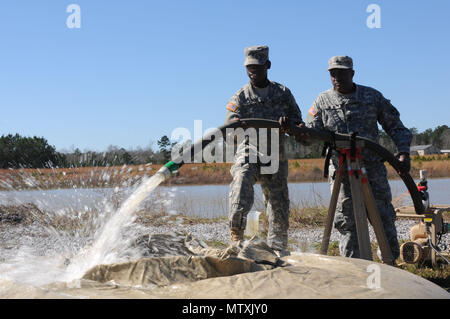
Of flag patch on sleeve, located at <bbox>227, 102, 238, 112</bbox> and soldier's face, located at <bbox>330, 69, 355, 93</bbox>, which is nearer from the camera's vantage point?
soldier's face, located at <bbox>330, 69, 355, 93</bbox>

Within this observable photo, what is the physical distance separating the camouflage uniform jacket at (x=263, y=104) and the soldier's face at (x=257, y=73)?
0.31ft

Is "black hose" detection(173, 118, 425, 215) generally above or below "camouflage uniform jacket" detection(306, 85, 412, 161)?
below

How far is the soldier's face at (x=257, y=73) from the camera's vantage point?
5246mm

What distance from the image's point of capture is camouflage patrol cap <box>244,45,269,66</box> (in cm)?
513

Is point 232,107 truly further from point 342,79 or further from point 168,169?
point 168,169

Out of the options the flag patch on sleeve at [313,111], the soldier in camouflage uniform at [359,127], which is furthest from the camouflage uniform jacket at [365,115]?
the flag patch on sleeve at [313,111]

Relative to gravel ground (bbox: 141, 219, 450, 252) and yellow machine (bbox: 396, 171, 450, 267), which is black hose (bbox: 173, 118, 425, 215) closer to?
yellow machine (bbox: 396, 171, 450, 267)

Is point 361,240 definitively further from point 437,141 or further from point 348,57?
point 437,141

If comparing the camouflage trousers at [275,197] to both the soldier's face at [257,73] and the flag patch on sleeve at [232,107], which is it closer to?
the flag patch on sleeve at [232,107]

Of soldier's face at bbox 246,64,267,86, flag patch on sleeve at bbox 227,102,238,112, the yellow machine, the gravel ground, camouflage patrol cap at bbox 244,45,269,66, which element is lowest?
the gravel ground

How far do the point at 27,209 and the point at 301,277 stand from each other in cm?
877

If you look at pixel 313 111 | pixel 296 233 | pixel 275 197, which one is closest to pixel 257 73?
pixel 313 111

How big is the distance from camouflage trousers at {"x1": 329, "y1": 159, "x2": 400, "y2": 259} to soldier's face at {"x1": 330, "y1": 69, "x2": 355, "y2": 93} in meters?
0.75

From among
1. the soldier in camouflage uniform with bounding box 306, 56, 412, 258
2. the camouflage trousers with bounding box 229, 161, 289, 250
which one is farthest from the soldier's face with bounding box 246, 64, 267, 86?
the camouflage trousers with bounding box 229, 161, 289, 250
